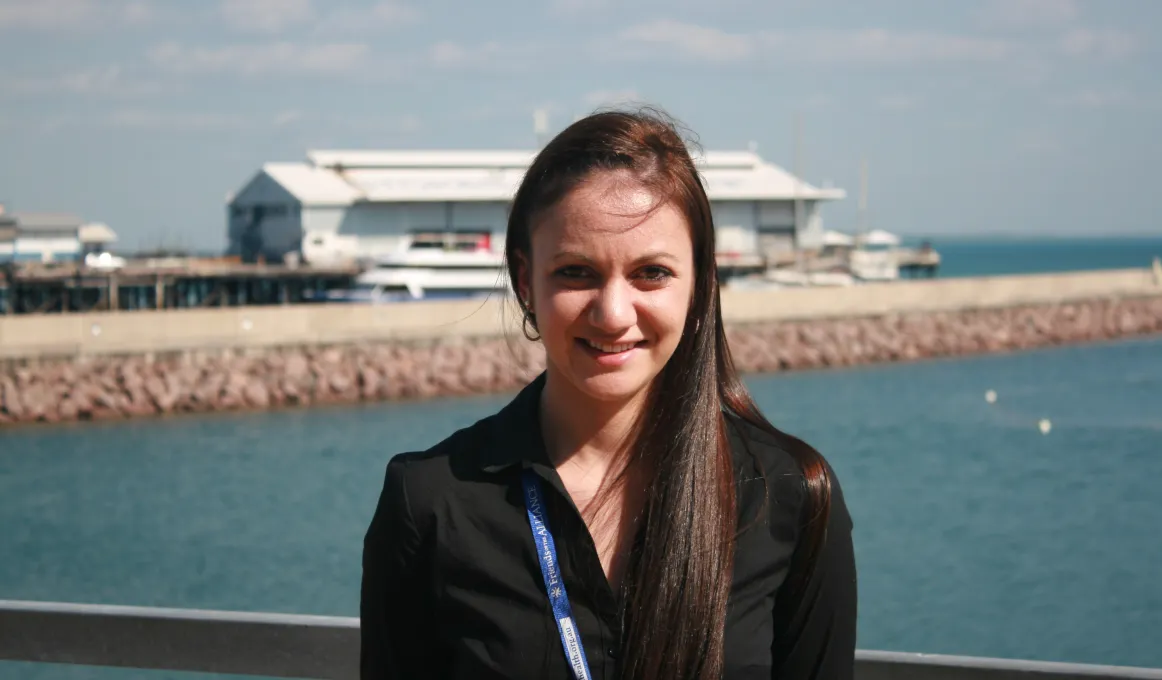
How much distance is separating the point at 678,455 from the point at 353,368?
28.1m

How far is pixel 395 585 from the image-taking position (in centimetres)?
170

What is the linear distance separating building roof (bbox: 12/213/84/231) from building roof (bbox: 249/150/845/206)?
11.0 m

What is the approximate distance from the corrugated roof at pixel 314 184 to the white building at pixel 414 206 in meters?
0.04

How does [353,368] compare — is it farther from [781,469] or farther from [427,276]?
[781,469]

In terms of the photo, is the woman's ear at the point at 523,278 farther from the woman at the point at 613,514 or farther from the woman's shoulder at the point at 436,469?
the woman's shoulder at the point at 436,469

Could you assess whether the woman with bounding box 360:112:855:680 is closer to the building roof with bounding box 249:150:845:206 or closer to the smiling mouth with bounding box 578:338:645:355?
the smiling mouth with bounding box 578:338:645:355

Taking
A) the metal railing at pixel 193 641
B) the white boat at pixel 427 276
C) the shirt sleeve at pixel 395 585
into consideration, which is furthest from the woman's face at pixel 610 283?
the white boat at pixel 427 276

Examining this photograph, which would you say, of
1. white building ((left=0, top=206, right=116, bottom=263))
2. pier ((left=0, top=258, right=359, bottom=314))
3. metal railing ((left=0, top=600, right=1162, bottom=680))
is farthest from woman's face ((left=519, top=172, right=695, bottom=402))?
white building ((left=0, top=206, right=116, bottom=263))

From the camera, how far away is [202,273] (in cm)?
4194

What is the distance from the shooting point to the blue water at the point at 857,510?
1545cm

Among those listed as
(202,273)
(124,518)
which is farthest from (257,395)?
(202,273)

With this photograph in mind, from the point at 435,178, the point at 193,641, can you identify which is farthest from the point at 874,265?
the point at 193,641

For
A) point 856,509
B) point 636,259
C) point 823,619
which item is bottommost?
point 856,509

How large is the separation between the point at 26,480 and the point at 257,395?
656cm
